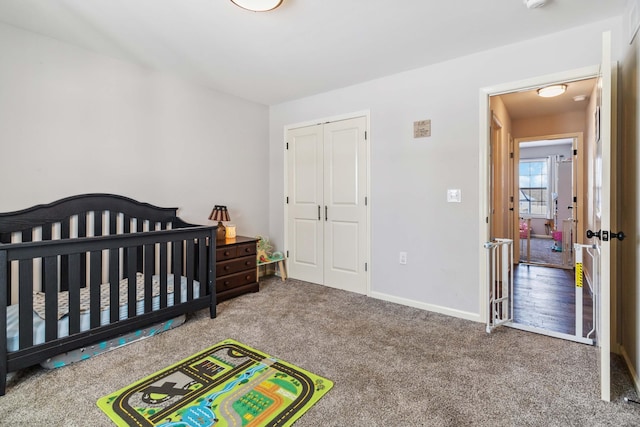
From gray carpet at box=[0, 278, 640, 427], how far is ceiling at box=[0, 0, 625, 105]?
233cm

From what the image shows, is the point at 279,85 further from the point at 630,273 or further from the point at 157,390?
the point at 630,273

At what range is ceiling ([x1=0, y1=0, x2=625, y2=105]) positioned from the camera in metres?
2.08

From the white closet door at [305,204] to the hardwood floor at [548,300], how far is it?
2.18 m

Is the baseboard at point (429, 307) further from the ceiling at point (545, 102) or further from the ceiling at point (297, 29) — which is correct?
the ceiling at point (545, 102)

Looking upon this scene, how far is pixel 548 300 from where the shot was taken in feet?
10.9

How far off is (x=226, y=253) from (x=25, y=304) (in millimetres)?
1619

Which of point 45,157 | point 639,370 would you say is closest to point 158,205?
point 45,157

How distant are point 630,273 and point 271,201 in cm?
360

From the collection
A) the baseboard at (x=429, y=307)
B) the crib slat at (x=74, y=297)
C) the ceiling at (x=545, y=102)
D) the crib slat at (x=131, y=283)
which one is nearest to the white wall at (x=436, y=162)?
the baseboard at (x=429, y=307)

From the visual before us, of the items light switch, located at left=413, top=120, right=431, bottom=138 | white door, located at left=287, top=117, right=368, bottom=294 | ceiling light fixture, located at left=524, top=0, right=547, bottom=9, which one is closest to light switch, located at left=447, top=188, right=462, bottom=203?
light switch, located at left=413, top=120, right=431, bottom=138

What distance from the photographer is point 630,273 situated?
1.98m

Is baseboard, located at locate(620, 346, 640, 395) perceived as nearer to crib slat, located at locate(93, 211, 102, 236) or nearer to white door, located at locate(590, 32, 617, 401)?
white door, located at locate(590, 32, 617, 401)

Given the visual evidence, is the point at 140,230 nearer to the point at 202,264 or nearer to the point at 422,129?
the point at 202,264

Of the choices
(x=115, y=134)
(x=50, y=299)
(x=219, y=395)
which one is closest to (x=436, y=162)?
(x=219, y=395)
